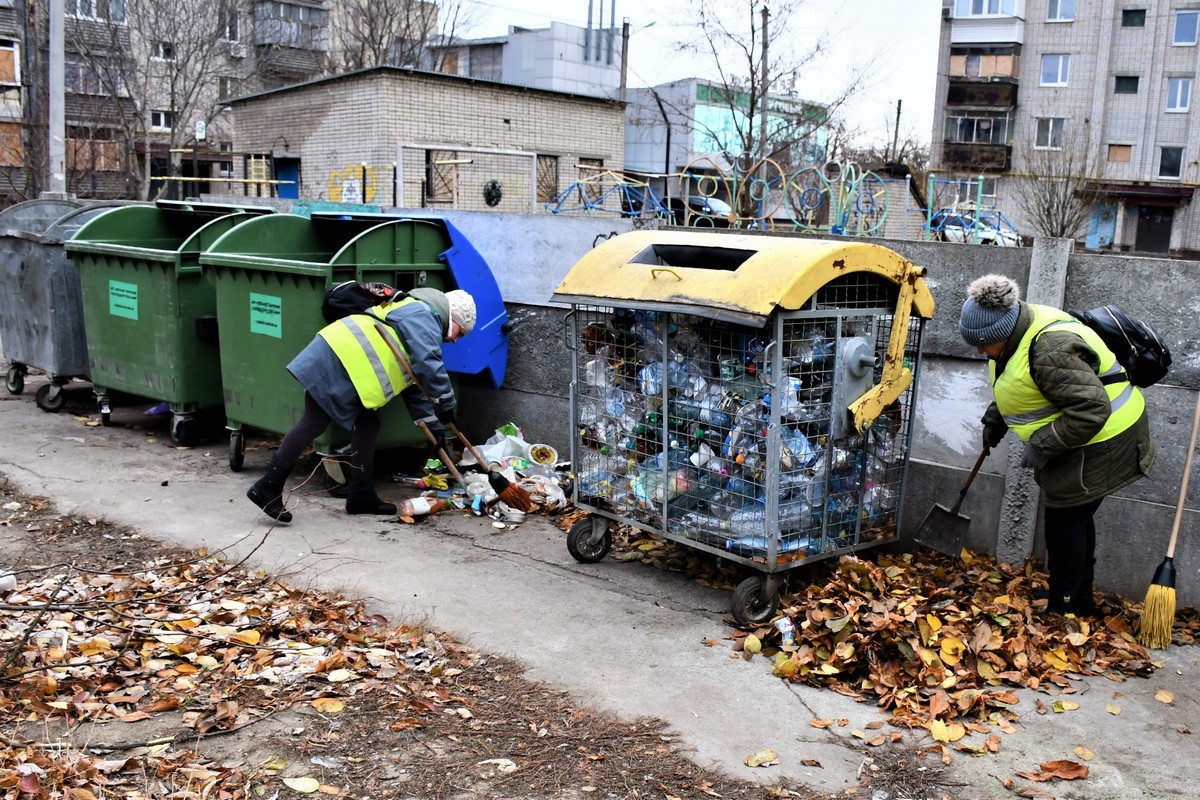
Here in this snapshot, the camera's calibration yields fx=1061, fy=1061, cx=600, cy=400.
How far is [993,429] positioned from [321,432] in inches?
147

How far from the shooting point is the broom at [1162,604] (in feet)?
14.8

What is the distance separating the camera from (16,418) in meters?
8.67

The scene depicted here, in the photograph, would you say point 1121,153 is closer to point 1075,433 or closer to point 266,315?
point 266,315

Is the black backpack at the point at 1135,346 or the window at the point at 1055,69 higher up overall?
the window at the point at 1055,69

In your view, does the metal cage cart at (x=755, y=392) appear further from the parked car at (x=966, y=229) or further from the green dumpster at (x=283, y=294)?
the parked car at (x=966, y=229)

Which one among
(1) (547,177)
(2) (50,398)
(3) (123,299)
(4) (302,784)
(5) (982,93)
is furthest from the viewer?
(5) (982,93)

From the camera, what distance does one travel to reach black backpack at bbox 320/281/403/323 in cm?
634

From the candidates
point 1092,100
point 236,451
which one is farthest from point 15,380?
point 1092,100

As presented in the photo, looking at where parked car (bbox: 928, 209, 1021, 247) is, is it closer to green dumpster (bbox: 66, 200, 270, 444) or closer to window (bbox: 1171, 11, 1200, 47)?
green dumpster (bbox: 66, 200, 270, 444)

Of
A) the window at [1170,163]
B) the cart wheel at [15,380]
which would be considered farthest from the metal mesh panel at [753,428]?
the window at [1170,163]

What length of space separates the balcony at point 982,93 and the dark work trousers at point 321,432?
46.5 metres

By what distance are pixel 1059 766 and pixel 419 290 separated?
165 inches

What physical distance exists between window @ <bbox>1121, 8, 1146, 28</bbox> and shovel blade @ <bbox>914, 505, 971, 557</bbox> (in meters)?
47.1

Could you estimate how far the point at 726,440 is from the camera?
15.7 feet
